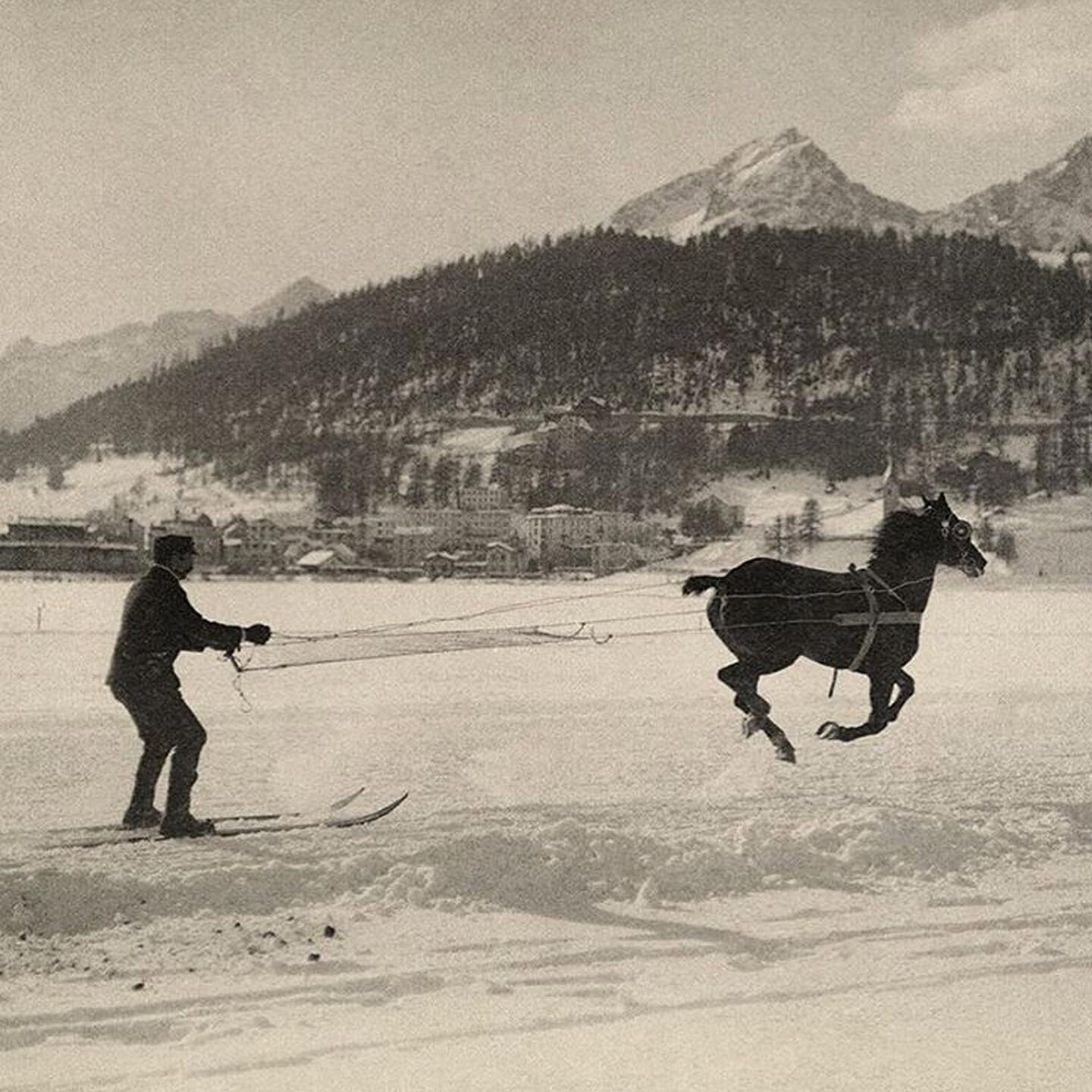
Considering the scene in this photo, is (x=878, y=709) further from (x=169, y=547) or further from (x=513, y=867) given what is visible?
(x=169, y=547)

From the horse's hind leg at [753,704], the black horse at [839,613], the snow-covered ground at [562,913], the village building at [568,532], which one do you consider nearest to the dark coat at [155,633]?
the snow-covered ground at [562,913]

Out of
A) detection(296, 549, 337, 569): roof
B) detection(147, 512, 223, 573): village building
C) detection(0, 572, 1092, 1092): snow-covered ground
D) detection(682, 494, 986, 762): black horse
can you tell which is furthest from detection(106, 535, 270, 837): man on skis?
detection(296, 549, 337, 569): roof

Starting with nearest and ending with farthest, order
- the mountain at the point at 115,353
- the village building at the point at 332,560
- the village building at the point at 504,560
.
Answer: the village building at the point at 504,560
the village building at the point at 332,560
the mountain at the point at 115,353

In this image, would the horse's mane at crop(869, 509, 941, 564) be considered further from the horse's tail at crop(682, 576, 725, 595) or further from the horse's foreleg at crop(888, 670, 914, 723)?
the horse's tail at crop(682, 576, 725, 595)

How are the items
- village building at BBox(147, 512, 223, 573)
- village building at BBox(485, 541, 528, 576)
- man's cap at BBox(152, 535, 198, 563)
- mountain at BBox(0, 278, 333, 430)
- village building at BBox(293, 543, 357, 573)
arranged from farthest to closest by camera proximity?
mountain at BBox(0, 278, 333, 430) < village building at BBox(293, 543, 357, 573) < village building at BBox(147, 512, 223, 573) < village building at BBox(485, 541, 528, 576) < man's cap at BBox(152, 535, 198, 563)

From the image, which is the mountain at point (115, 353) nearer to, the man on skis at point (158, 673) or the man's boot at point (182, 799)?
the man on skis at point (158, 673)

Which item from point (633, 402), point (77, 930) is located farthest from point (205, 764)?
point (633, 402)
